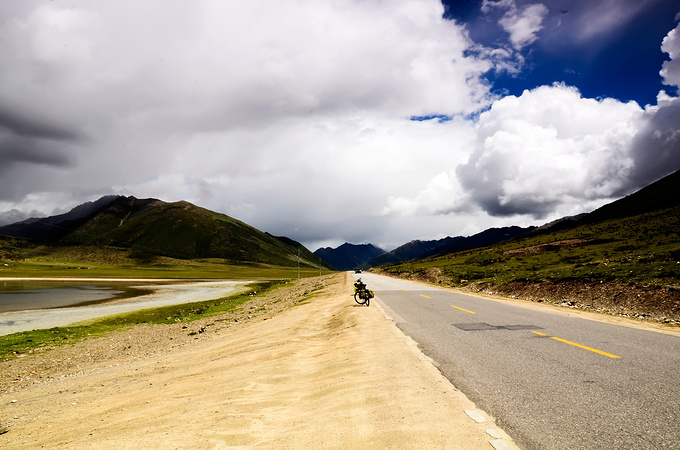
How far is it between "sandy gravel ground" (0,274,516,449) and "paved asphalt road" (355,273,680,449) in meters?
0.54

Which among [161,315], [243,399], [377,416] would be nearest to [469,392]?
[377,416]

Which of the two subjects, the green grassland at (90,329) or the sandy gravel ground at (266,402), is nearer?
the sandy gravel ground at (266,402)

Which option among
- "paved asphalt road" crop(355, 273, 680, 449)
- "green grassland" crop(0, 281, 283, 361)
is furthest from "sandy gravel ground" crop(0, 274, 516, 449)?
"green grassland" crop(0, 281, 283, 361)

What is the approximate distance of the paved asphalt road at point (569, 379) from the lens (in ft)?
15.7

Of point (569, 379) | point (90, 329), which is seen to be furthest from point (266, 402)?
point (90, 329)

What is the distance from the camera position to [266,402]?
6715 millimetres

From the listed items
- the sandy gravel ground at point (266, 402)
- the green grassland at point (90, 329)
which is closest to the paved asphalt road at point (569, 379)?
the sandy gravel ground at point (266, 402)

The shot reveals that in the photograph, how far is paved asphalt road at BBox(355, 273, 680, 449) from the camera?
4.78m

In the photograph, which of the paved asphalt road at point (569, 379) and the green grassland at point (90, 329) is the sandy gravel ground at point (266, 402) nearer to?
the paved asphalt road at point (569, 379)

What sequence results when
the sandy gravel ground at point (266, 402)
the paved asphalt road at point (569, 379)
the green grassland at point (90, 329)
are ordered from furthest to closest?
1. the green grassland at point (90, 329)
2. the sandy gravel ground at point (266, 402)
3. the paved asphalt road at point (569, 379)

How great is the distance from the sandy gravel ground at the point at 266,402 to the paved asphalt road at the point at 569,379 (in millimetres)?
539

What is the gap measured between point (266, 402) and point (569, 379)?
6.04m

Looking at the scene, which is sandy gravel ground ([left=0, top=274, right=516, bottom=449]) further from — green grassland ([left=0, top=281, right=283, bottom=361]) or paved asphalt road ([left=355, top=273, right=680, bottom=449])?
green grassland ([left=0, top=281, right=283, bottom=361])

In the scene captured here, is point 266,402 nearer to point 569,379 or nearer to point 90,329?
point 569,379
